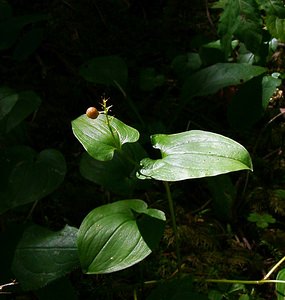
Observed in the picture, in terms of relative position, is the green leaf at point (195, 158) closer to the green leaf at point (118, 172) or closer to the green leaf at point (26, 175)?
the green leaf at point (118, 172)

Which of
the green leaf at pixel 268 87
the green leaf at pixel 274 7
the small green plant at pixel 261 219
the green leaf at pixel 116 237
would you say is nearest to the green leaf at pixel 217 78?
the green leaf at pixel 268 87

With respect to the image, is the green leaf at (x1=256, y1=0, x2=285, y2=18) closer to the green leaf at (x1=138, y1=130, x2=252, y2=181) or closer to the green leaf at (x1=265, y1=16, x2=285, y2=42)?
the green leaf at (x1=265, y1=16, x2=285, y2=42)

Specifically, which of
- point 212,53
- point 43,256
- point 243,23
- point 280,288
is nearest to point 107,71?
point 212,53

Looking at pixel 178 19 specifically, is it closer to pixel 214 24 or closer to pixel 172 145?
pixel 214 24

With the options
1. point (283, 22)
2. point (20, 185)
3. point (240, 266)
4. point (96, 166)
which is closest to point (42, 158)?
point (20, 185)

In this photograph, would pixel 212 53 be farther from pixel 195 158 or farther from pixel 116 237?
pixel 116 237

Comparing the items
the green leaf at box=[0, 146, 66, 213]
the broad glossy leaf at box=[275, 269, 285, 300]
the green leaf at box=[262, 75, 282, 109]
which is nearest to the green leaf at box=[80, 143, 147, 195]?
the green leaf at box=[0, 146, 66, 213]

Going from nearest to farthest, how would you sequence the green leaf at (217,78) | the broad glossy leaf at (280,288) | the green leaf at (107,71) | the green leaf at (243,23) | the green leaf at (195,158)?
1. the green leaf at (195,158)
2. the broad glossy leaf at (280,288)
3. the green leaf at (243,23)
4. the green leaf at (217,78)
5. the green leaf at (107,71)
